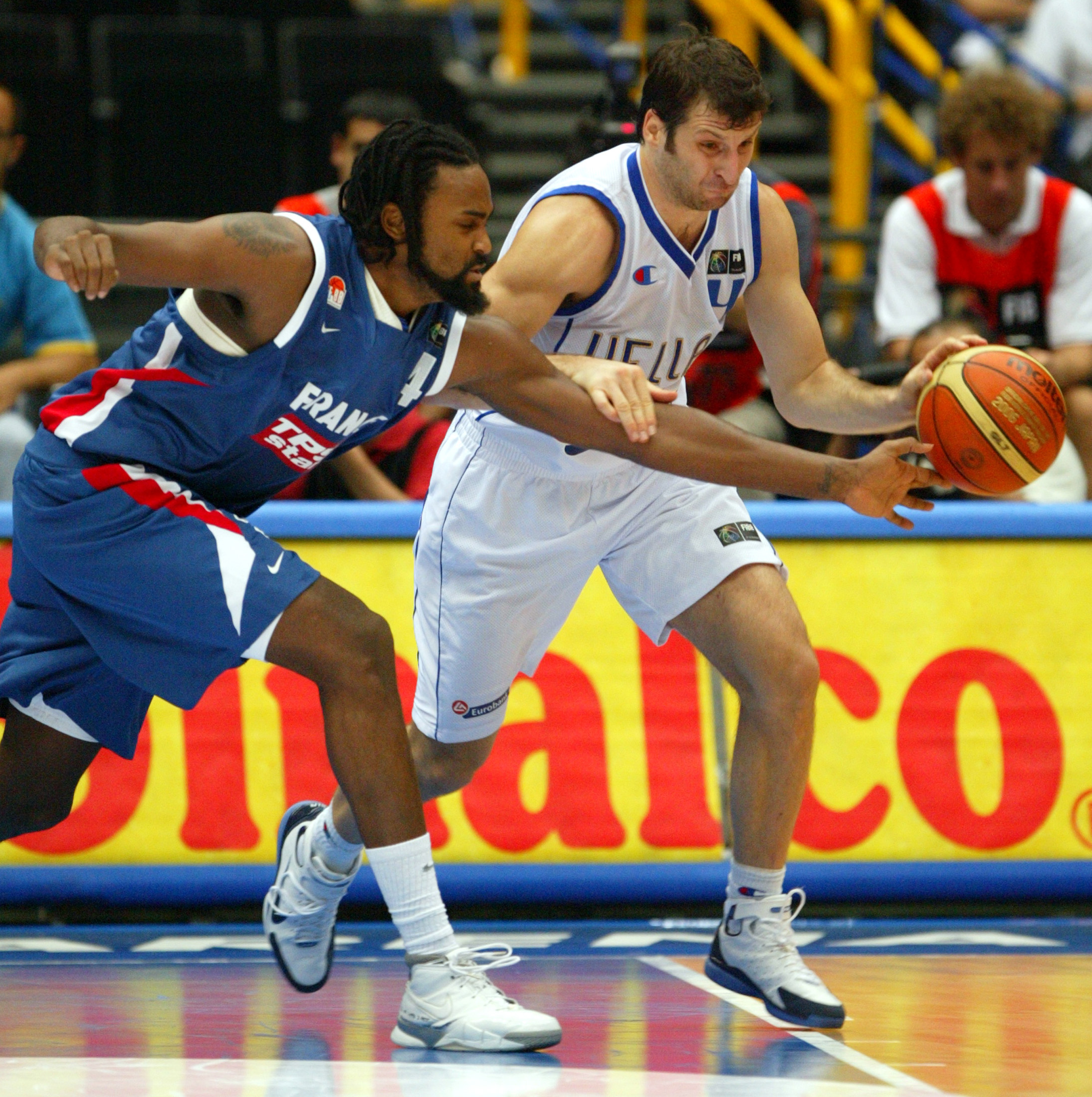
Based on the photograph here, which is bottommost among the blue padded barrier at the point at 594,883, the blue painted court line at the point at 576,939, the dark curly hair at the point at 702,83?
the blue painted court line at the point at 576,939

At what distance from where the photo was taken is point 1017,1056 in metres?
3.54

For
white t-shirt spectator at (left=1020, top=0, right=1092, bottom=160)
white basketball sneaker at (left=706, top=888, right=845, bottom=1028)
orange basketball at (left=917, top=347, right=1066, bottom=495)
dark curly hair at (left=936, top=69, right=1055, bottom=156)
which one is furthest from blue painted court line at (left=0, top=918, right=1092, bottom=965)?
white t-shirt spectator at (left=1020, top=0, right=1092, bottom=160)

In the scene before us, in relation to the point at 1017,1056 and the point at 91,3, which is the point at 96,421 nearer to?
the point at 1017,1056

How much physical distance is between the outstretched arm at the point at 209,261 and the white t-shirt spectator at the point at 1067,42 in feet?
23.3

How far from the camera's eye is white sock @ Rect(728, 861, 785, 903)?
4004mm

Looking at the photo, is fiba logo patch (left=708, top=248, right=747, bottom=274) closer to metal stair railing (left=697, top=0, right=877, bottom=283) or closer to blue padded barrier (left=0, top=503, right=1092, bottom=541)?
blue padded barrier (left=0, top=503, right=1092, bottom=541)

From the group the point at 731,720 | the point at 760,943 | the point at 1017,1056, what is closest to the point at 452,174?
the point at 760,943

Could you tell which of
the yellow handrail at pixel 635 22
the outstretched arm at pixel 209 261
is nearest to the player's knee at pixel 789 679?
the outstretched arm at pixel 209 261

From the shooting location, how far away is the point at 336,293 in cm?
345

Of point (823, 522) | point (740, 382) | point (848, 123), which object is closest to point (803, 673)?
point (823, 522)

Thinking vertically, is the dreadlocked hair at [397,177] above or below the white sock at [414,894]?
above

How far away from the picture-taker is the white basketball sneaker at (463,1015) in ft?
11.4

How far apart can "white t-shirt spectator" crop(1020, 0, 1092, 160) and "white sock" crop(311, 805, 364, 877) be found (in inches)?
277

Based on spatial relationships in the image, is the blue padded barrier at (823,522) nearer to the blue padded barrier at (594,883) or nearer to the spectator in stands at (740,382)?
the blue padded barrier at (594,883)
